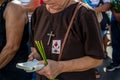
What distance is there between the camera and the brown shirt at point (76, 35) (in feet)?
6.65

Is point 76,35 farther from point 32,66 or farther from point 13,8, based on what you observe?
point 13,8

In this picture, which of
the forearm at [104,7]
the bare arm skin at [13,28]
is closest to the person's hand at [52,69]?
the bare arm skin at [13,28]

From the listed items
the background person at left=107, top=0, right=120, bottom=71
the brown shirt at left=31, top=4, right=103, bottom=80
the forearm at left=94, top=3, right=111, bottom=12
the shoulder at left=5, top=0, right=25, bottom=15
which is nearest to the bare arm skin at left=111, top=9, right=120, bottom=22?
the background person at left=107, top=0, right=120, bottom=71

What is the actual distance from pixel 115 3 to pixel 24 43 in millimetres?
2856

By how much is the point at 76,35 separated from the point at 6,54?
0.75m

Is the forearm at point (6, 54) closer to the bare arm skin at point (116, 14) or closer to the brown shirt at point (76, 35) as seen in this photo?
the brown shirt at point (76, 35)

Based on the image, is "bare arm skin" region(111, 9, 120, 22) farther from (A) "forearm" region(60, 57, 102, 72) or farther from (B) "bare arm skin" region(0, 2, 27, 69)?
(A) "forearm" region(60, 57, 102, 72)

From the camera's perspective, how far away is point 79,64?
2.08 m

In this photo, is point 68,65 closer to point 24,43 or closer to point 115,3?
point 24,43

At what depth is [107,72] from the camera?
5.54m

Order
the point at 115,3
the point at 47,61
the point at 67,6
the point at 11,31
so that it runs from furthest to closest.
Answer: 1. the point at 115,3
2. the point at 11,31
3. the point at 67,6
4. the point at 47,61

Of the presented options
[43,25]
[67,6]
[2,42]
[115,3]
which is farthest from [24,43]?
[115,3]

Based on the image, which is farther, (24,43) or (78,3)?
(24,43)

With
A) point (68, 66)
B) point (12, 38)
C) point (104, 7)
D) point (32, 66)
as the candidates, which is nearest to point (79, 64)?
point (68, 66)
